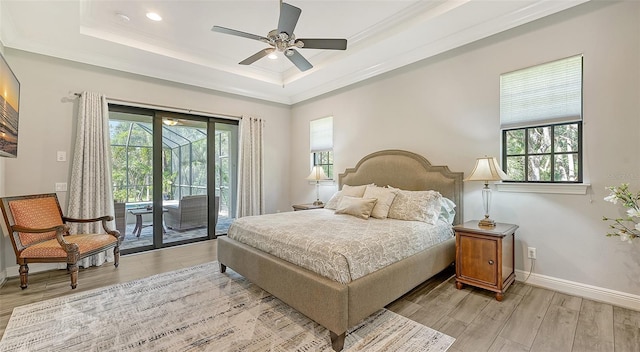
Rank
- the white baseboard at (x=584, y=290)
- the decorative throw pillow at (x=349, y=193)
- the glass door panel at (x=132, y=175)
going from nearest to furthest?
the white baseboard at (x=584, y=290), the decorative throw pillow at (x=349, y=193), the glass door panel at (x=132, y=175)

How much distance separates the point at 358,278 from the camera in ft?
6.63

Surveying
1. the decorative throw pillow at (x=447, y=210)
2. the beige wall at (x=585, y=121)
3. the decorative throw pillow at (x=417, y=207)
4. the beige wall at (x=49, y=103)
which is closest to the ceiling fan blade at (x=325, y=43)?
the beige wall at (x=585, y=121)

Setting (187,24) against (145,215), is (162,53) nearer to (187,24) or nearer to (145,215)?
(187,24)

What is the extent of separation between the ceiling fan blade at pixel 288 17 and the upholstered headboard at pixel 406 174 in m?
2.36

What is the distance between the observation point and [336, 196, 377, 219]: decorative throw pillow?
130 inches

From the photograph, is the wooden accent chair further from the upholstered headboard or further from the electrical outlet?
the upholstered headboard

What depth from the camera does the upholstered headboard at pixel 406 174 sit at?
11.2 ft

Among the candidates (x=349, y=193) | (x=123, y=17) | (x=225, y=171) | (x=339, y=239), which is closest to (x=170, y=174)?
(x=225, y=171)

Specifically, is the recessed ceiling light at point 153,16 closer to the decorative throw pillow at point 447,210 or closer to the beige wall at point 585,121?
the beige wall at point 585,121

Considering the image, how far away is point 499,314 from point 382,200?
5.24 feet

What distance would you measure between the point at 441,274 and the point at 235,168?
13.3ft

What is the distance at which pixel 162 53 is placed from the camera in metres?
3.78

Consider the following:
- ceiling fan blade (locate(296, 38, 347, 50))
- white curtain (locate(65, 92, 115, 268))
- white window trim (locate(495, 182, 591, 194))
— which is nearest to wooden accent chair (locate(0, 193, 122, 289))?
white curtain (locate(65, 92, 115, 268))

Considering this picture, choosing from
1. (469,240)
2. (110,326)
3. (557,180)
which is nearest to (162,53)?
(110,326)
